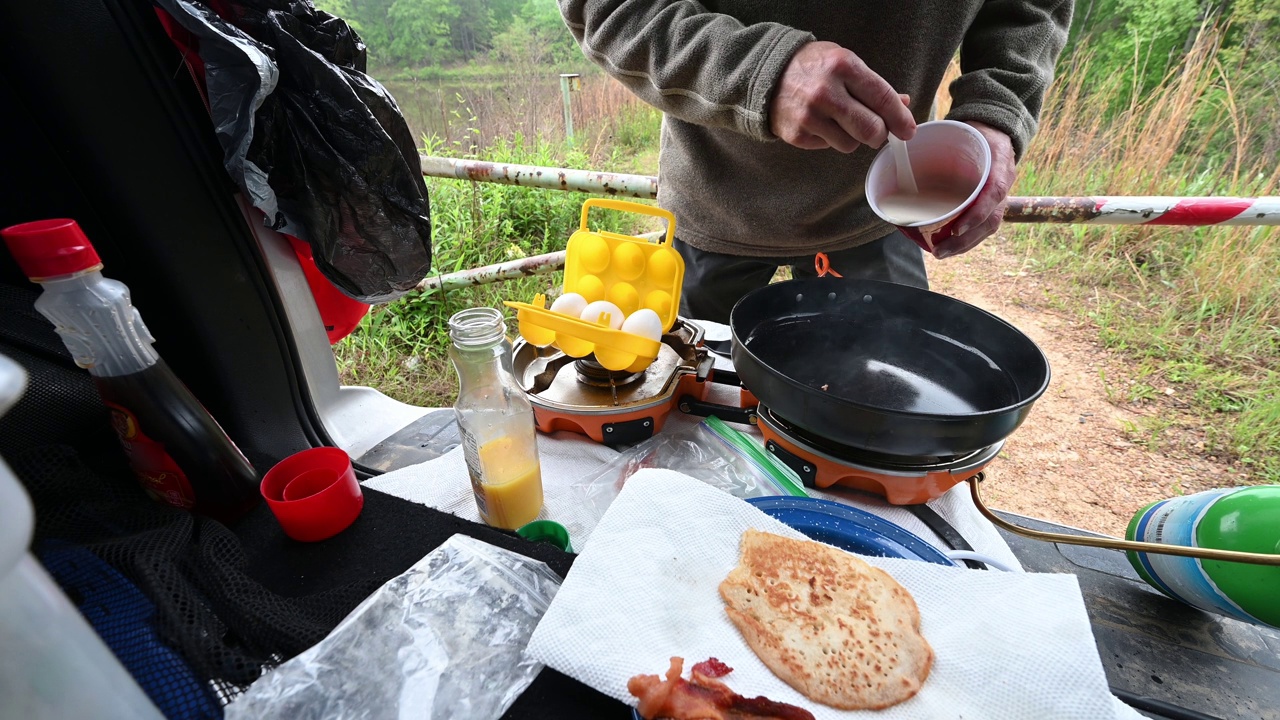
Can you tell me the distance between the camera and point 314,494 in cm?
89

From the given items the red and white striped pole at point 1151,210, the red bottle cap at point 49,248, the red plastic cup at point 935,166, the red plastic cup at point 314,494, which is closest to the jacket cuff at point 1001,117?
the red plastic cup at point 935,166

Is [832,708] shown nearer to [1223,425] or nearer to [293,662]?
[293,662]

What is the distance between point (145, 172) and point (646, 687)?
3.90 ft

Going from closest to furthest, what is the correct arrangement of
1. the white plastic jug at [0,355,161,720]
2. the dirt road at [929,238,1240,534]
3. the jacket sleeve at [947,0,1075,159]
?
the white plastic jug at [0,355,161,720] < the jacket sleeve at [947,0,1075,159] < the dirt road at [929,238,1240,534]

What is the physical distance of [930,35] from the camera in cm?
148

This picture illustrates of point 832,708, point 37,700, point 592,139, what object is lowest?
point 592,139

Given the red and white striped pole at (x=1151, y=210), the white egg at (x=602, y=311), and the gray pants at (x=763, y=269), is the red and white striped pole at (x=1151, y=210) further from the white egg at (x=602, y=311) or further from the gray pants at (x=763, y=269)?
the white egg at (x=602, y=311)

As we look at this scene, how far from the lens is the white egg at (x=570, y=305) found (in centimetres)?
126

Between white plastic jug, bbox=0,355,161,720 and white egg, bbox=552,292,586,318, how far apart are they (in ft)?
3.02

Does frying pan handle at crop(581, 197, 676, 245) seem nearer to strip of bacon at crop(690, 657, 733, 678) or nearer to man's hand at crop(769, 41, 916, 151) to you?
man's hand at crop(769, 41, 916, 151)

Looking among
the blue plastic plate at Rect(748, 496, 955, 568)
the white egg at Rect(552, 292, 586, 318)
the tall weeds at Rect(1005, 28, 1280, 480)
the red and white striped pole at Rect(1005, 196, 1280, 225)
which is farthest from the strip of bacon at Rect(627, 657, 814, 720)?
the tall weeds at Rect(1005, 28, 1280, 480)

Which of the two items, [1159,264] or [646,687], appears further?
[1159,264]

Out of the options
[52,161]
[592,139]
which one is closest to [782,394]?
[52,161]

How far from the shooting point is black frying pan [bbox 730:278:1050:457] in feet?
2.93
